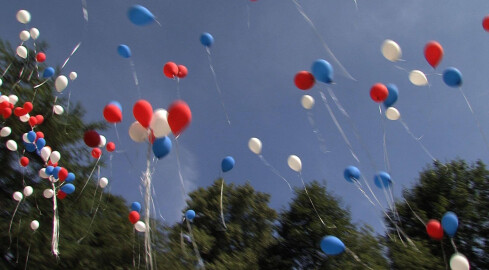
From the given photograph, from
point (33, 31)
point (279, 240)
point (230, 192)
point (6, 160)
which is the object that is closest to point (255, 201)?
point (230, 192)

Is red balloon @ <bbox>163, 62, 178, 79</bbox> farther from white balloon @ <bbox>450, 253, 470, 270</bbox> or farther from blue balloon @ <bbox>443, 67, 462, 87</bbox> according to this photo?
white balloon @ <bbox>450, 253, 470, 270</bbox>

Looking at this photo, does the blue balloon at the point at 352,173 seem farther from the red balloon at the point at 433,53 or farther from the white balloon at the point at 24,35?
the white balloon at the point at 24,35

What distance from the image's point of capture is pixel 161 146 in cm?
420

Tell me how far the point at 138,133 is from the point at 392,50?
3.81 m

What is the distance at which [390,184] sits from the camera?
6.89 meters

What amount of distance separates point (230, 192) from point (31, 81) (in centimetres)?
917

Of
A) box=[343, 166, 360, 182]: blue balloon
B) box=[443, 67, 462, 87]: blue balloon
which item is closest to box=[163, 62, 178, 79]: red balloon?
box=[343, 166, 360, 182]: blue balloon

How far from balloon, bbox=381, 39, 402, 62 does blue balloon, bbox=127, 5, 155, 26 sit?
133 inches

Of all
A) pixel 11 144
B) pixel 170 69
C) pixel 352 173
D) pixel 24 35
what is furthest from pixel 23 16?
pixel 352 173

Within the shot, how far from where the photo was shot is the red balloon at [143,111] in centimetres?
405

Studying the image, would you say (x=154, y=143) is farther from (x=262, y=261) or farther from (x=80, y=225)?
(x=262, y=261)

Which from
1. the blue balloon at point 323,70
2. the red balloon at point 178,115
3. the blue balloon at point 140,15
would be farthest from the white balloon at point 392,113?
the blue balloon at point 140,15

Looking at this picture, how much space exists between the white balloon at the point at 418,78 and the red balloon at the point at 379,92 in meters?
0.56

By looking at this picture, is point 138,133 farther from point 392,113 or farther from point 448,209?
point 448,209
